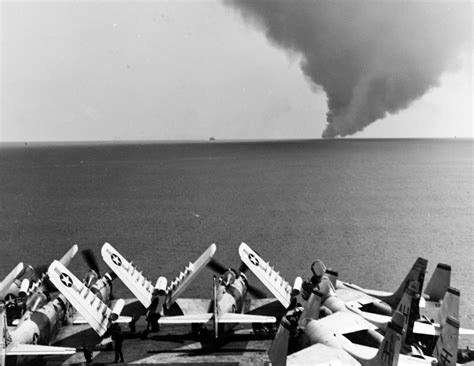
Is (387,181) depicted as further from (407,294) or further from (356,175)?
(407,294)

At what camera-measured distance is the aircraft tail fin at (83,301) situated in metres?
23.7

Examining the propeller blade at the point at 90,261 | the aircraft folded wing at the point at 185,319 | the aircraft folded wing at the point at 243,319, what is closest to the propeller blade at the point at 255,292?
the aircraft folded wing at the point at 243,319

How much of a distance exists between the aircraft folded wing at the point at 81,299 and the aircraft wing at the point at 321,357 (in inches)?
351

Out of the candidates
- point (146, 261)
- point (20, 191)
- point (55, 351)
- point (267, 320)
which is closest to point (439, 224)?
point (146, 261)

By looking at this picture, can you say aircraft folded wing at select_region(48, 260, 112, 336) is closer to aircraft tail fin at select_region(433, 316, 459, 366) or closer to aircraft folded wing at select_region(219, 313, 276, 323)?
aircraft folded wing at select_region(219, 313, 276, 323)

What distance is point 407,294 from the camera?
21172 millimetres

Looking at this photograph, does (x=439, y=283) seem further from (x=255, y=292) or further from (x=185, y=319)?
(x=185, y=319)

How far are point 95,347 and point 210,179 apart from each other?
396 ft

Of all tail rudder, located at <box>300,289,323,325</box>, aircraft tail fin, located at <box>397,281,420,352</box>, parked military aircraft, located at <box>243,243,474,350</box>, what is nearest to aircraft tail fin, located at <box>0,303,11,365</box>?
tail rudder, located at <box>300,289,323,325</box>

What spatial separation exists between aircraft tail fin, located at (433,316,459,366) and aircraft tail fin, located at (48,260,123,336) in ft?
46.9

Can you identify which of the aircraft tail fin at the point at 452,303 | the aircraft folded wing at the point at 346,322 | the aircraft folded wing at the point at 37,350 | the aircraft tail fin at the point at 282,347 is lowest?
the aircraft folded wing at the point at 37,350

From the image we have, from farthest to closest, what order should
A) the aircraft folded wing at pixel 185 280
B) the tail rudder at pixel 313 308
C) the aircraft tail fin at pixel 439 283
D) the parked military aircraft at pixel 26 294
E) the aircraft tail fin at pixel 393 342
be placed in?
the aircraft tail fin at pixel 439 283 → the aircraft folded wing at pixel 185 280 → the parked military aircraft at pixel 26 294 → the tail rudder at pixel 313 308 → the aircraft tail fin at pixel 393 342

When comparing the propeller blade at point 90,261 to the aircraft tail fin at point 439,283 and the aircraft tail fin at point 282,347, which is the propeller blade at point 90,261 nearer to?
the aircraft tail fin at point 282,347

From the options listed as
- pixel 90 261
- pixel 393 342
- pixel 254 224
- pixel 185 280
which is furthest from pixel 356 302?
pixel 254 224
